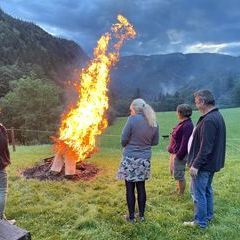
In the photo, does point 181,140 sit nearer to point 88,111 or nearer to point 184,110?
point 184,110

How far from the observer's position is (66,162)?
11859 millimetres

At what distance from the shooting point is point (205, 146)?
6.59m

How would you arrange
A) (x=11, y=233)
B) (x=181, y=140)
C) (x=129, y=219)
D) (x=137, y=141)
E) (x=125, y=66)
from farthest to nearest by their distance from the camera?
(x=125, y=66)
(x=181, y=140)
(x=129, y=219)
(x=137, y=141)
(x=11, y=233)

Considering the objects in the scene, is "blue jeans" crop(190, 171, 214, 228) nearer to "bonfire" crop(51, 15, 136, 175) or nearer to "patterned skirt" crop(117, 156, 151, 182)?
"patterned skirt" crop(117, 156, 151, 182)

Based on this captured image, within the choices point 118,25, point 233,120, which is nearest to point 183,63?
point 233,120

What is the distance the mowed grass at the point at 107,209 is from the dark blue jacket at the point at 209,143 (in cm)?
121

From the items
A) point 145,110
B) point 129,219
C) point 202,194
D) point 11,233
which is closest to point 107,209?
point 129,219

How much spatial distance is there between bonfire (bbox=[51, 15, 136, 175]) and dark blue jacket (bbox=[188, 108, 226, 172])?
5.68 m

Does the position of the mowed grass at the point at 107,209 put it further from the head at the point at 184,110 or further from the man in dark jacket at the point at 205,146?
the head at the point at 184,110

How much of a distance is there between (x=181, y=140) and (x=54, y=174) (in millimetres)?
4584

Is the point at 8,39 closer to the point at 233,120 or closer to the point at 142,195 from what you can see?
the point at 233,120

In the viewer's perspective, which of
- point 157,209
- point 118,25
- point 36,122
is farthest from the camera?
point 36,122

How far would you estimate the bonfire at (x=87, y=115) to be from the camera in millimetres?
12125

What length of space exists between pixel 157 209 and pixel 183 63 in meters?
126
